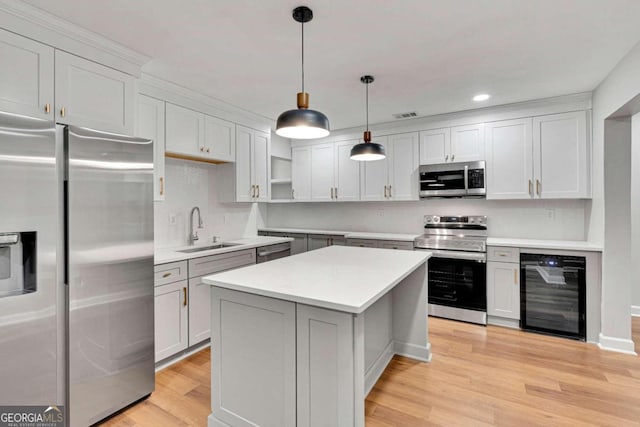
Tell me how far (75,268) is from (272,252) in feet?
7.59

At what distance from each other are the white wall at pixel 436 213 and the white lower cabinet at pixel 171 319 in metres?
2.73

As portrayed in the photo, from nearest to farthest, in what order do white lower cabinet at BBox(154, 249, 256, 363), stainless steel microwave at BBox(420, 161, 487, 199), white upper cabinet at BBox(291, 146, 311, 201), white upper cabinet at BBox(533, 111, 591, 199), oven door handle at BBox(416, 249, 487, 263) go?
white lower cabinet at BBox(154, 249, 256, 363)
white upper cabinet at BBox(533, 111, 591, 199)
oven door handle at BBox(416, 249, 487, 263)
stainless steel microwave at BBox(420, 161, 487, 199)
white upper cabinet at BBox(291, 146, 311, 201)

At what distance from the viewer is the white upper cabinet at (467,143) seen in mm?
3842

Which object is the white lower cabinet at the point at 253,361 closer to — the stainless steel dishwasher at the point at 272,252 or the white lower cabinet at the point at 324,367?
the white lower cabinet at the point at 324,367

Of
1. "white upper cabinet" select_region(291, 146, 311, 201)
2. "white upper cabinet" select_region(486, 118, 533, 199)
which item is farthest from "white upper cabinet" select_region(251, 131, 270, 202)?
"white upper cabinet" select_region(486, 118, 533, 199)

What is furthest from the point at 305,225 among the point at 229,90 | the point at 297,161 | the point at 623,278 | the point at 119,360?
the point at 623,278

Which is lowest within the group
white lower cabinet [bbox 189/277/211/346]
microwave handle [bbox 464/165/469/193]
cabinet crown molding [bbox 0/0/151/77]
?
white lower cabinet [bbox 189/277/211/346]

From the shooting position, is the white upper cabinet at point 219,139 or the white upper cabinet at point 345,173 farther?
the white upper cabinet at point 345,173

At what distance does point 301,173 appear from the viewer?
202 inches

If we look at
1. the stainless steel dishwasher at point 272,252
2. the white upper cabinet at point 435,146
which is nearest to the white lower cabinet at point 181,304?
the stainless steel dishwasher at point 272,252

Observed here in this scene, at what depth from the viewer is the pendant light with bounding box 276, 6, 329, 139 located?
5.59 feet

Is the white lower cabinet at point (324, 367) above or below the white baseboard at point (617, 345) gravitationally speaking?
above

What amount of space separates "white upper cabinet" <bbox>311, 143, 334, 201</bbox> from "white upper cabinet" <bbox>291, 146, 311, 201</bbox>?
75 millimetres

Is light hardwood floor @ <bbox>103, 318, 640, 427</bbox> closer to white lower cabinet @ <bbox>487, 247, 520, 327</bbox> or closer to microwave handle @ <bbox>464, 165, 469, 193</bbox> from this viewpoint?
white lower cabinet @ <bbox>487, 247, 520, 327</bbox>
